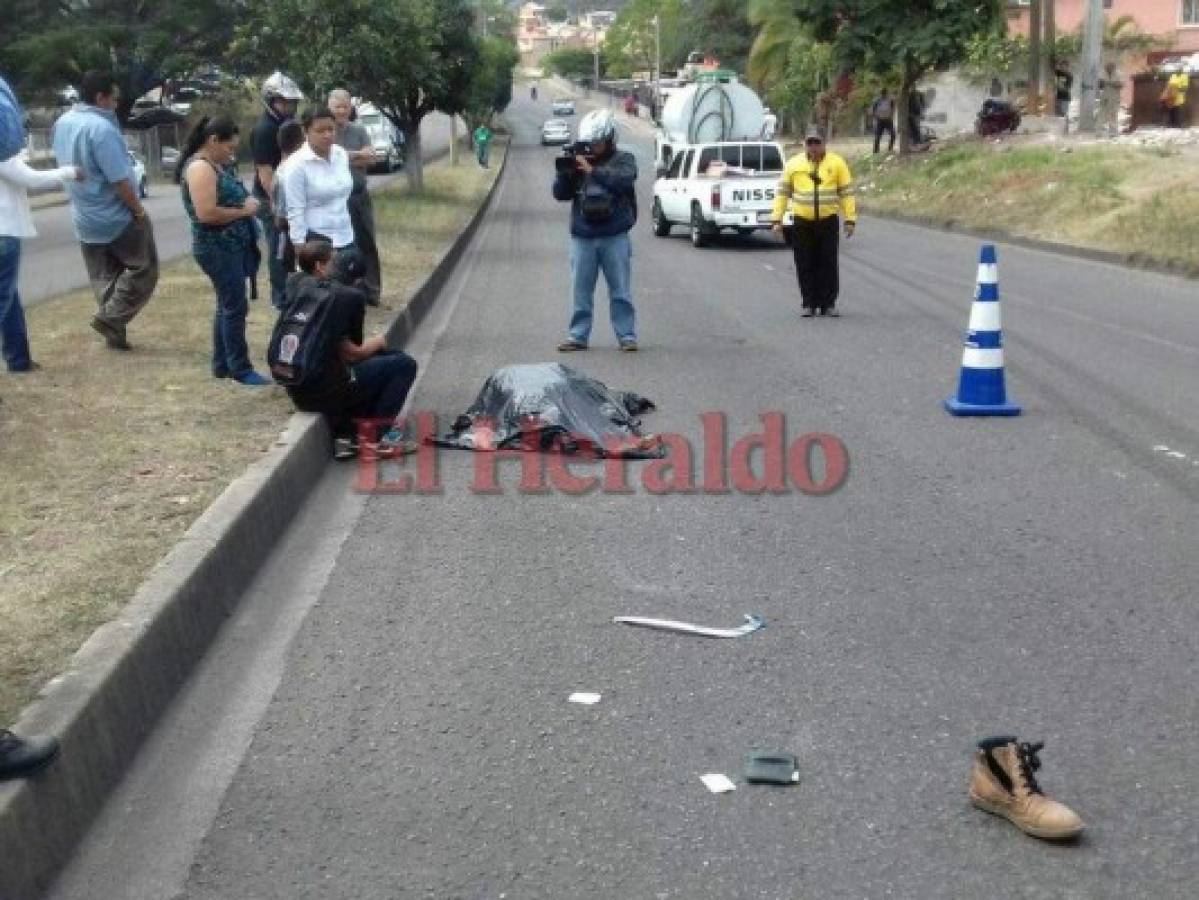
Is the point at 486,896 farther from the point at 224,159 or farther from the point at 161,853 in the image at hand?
the point at 224,159

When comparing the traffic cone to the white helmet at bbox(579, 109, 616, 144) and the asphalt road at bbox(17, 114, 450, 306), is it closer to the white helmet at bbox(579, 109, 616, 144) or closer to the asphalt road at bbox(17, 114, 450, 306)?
the white helmet at bbox(579, 109, 616, 144)

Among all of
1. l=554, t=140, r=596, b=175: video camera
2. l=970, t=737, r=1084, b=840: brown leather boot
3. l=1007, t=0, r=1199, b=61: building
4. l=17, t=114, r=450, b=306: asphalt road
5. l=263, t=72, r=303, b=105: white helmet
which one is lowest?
l=970, t=737, r=1084, b=840: brown leather boot

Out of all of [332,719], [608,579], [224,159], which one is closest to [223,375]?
[224,159]

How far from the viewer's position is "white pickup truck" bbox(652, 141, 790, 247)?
22375 mm

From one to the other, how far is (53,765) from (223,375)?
19.6 feet

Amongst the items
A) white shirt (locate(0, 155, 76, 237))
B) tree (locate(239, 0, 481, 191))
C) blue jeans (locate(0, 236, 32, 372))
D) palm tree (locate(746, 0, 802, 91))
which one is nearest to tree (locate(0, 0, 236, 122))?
palm tree (locate(746, 0, 802, 91))

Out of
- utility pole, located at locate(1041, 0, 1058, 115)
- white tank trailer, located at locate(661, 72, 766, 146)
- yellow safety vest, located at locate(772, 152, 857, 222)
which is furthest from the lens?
utility pole, located at locate(1041, 0, 1058, 115)

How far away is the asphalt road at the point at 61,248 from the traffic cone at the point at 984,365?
25.7ft

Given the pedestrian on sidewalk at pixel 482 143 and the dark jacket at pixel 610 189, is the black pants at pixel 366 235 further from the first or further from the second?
the pedestrian on sidewalk at pixel 482 143

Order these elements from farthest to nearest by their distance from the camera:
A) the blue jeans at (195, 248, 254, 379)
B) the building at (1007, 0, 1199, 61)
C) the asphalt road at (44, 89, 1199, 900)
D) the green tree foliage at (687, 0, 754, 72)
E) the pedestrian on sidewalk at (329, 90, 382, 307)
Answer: the green tree foliage at (687, 0, 754, 72)
the building at (1007, 0, 1199, 61)
the pedestrian on sidewalk at (329, 90, 382, 307)
the blue jeans at (195, 248, 254, 379)
the asphalt road at (44, 89, 1199, 900)

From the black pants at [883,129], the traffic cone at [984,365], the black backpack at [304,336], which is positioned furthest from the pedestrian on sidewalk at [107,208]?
the black pants at [883,129]

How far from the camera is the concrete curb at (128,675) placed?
357 centimetres

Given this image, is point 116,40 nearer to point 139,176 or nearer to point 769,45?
point 769,45

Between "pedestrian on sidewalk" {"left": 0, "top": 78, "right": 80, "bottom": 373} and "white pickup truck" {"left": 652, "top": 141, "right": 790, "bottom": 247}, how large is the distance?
14.5 m
